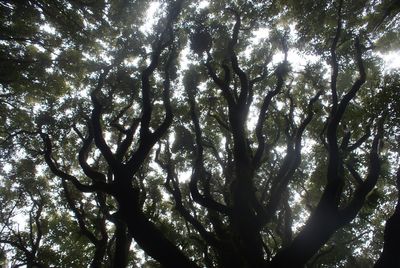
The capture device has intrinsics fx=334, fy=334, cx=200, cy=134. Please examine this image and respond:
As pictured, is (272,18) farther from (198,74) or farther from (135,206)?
(135,206)

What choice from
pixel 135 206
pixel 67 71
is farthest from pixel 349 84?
pixel 67 71

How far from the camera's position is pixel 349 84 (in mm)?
15070

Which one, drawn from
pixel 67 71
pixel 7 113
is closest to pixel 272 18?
pixel 67 71

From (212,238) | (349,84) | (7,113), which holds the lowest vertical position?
(212,238)

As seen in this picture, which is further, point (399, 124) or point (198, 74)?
point (198, 74)

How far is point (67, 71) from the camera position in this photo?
1744 cm

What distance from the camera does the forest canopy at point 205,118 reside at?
365 inches

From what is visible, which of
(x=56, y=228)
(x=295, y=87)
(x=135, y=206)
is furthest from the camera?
(x=56, y=228)

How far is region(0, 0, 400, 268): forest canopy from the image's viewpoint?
30.4 feet

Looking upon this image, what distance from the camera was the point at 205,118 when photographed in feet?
57.5

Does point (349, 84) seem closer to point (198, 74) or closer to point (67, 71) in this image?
point (198, 74)

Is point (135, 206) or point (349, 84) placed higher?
point (349, 84)

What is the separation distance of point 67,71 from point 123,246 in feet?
34.0

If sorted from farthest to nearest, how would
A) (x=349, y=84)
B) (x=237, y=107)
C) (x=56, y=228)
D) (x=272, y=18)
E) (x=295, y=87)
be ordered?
(x=56, y=228), (x=295, y=87), (x=349, y=84), (x=272, y=18), (x=237, y=107)
